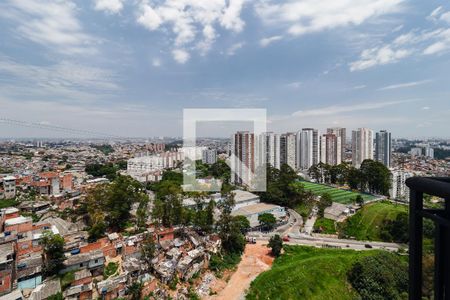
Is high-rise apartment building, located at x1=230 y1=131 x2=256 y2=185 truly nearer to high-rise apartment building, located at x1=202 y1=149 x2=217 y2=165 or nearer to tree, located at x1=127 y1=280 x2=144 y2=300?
high-rise apartment building, located at x1=202 y1=149 x2=217 y2=165

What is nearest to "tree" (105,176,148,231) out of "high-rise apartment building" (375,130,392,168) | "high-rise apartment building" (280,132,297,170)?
"high-rise apartment building" (280,132,297,170)

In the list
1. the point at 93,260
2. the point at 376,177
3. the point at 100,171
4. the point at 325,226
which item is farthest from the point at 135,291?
the point at 100,171

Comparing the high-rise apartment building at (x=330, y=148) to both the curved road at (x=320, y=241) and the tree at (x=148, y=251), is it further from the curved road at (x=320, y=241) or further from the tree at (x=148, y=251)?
the tree at (x=148, y=251)

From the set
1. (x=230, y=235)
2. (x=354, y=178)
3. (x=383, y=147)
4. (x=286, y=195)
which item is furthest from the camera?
(x=383, y=147)

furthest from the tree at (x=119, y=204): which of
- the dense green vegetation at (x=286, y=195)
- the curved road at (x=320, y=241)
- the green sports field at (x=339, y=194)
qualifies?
the green sports field at (x=339, y=194)

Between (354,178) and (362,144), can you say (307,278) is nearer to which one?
(354,178)

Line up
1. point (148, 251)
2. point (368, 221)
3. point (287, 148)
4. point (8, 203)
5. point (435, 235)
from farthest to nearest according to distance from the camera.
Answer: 1. point (287, 148)
2. point (8, 203)
3. point (368, 221)
4. point (148, 251)
5. point (435, 235)

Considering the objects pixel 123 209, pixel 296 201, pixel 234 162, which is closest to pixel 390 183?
pixel 296 201
